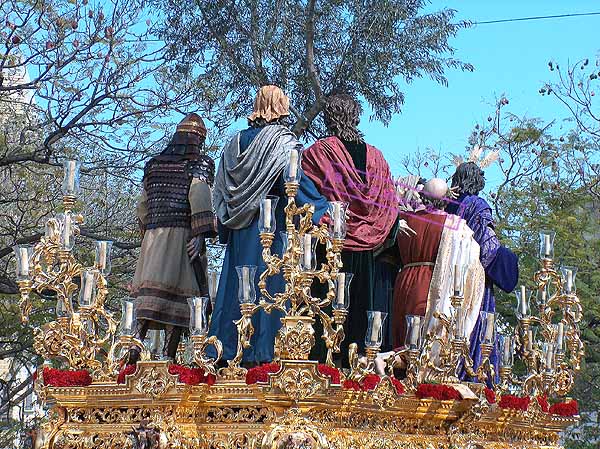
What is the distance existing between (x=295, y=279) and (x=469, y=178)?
437cm

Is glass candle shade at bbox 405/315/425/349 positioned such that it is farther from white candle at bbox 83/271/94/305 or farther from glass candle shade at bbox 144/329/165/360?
→ white candle at bbox 83/271/94/305

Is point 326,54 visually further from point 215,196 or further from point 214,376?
point 214,376

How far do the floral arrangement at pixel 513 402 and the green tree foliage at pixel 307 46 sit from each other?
4.23 meters

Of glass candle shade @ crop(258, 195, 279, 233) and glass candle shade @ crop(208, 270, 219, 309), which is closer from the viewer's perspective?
glass candle shade @ crop(258, 195, 279, 233)

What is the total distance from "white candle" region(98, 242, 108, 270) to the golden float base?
89 cm

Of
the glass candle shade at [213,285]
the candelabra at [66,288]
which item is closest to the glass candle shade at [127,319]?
the candelabra at [66,288]

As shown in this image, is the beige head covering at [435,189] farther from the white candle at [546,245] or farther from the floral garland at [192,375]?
the floral garland at [192,375]

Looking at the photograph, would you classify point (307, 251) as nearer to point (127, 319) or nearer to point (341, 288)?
point (341, 288)

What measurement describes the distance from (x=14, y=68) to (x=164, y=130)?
5.95 ft

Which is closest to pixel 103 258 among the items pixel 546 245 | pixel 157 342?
pixel 157 342

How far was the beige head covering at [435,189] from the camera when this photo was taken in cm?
1147

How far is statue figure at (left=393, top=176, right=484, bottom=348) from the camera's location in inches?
433

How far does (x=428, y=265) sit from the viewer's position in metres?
11.1

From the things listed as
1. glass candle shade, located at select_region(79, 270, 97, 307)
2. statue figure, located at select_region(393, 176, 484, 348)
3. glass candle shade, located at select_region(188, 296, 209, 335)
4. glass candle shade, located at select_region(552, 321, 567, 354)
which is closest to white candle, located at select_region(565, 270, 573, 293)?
glass candle shade, located at select_region(552, 321, 567, 354)
